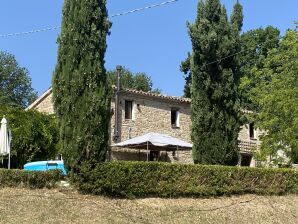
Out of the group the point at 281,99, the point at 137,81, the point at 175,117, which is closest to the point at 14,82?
the point at 137,81

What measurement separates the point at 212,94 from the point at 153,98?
13.2m

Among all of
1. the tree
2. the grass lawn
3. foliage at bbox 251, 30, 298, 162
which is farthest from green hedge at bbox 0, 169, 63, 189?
the tree

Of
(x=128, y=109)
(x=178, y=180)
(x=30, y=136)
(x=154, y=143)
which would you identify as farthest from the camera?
(x=128, y=109)

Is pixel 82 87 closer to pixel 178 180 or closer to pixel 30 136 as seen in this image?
pixel 178 180

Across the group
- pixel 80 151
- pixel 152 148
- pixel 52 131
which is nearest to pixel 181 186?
pixel 80 151

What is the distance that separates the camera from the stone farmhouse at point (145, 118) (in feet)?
96.8

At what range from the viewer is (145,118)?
30828mm

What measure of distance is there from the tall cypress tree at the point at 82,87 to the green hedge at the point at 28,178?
1.87 ft

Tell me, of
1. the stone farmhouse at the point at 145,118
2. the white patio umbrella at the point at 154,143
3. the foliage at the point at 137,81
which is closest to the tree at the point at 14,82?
the foliage at the point at 137,81

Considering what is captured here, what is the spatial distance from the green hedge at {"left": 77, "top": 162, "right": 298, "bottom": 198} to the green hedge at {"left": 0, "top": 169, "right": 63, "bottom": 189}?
77 centimetres

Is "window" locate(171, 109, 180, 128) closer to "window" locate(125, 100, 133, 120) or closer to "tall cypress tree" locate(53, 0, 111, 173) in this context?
"window" locate(125, 100, 133, 120)

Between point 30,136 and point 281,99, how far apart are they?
35.2 feet

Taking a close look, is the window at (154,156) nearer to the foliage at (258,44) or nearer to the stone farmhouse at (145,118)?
the stone farmhouse at (145,118)

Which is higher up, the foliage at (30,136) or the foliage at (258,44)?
the foliage at (258,44)
